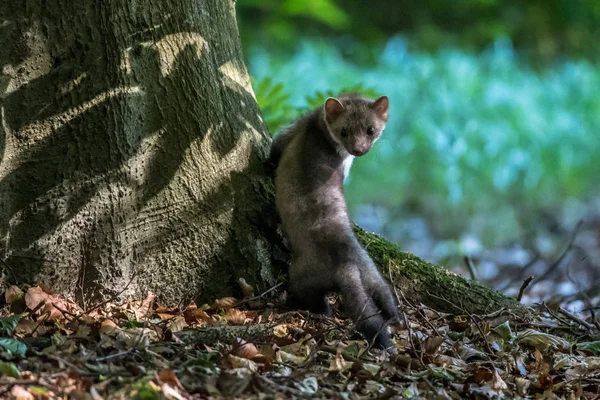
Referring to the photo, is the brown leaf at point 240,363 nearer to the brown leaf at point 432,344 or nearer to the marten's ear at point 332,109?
the brown leaf at point 432,344

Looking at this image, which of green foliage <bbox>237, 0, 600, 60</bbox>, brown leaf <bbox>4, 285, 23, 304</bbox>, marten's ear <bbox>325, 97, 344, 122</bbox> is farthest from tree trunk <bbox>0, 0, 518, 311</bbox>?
green foliage <bbox>237, 0, 600, 60</bbox>

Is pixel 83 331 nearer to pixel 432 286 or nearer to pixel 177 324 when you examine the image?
pixel 177 324

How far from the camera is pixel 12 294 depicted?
5543 mm

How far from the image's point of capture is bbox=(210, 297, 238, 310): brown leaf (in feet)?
20.0

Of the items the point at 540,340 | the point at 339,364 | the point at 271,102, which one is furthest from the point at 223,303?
the point at 271,102

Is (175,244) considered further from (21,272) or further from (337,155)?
(337,155)

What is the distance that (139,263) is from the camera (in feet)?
19.7

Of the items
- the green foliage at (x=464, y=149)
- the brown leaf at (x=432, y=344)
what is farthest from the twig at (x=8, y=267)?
the green foliage at (x=464, y=149)

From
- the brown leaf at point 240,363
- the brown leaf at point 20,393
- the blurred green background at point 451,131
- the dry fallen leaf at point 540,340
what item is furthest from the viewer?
the blurred green background at point 451,131

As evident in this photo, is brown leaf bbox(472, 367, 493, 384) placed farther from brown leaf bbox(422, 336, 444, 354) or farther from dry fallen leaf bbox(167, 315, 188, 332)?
dry fallen leaf bbox(167, 315, 188, 332)

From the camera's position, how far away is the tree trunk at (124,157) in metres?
5.69

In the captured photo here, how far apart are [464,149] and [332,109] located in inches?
338

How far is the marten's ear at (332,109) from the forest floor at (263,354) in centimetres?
150

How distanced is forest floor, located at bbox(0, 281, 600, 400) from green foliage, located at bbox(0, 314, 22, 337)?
1 centimetres
